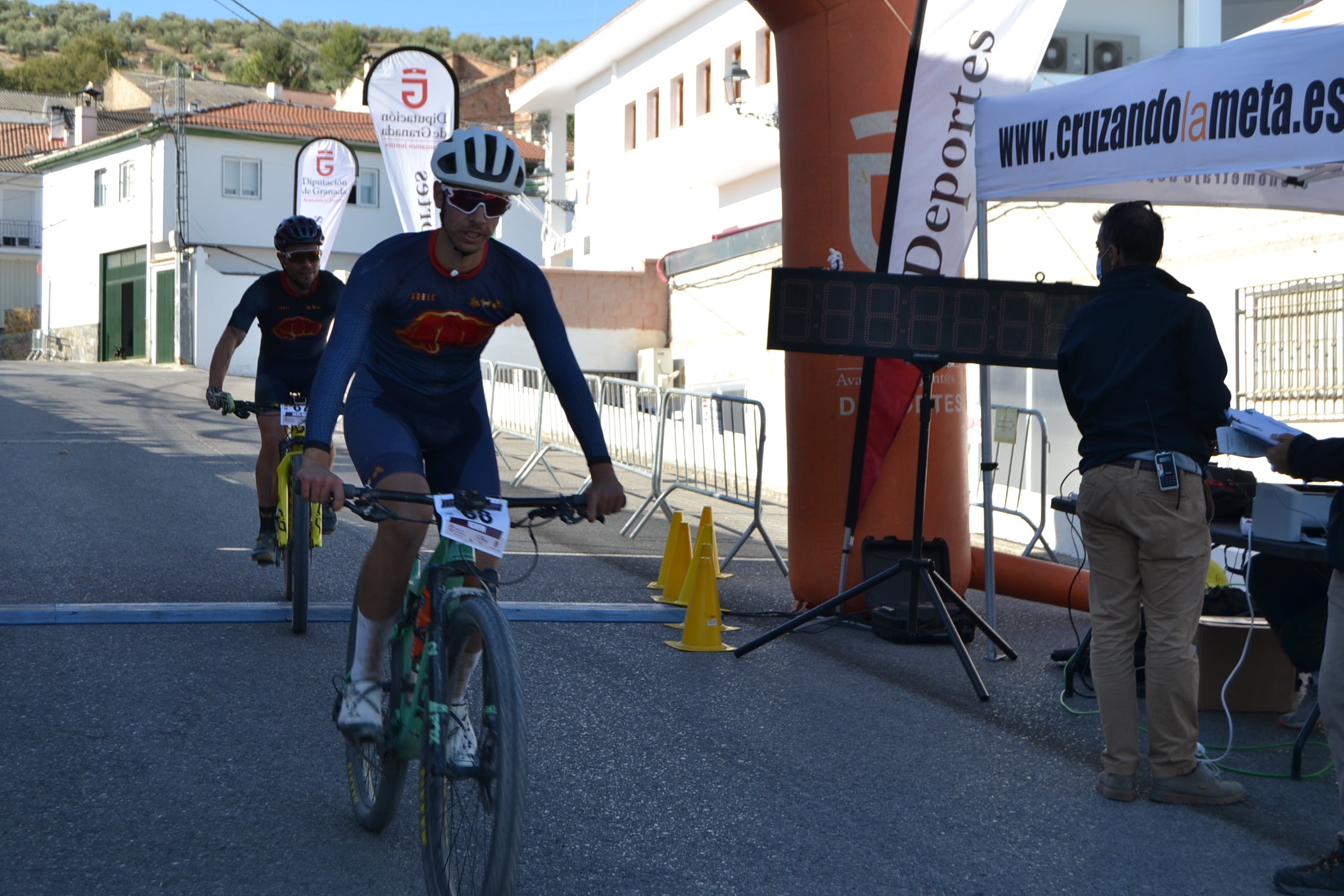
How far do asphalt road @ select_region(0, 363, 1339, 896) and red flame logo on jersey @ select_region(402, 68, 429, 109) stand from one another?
30.2 ft

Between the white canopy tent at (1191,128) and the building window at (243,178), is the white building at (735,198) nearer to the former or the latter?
the white canopy tent at (1191,128)

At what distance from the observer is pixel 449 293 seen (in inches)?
170

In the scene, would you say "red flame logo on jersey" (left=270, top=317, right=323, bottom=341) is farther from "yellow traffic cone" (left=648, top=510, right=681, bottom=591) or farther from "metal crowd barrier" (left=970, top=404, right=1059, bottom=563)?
"metal crowd barrier" (left=970, top=404, right=1059, bottom=563)

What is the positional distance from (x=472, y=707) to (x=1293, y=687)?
450 centimetres

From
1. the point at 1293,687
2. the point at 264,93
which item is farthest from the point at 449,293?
the point at 264,93

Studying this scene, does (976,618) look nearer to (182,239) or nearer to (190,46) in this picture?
(182,239)

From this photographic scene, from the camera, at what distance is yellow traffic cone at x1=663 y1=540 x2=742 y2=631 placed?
25.0ft

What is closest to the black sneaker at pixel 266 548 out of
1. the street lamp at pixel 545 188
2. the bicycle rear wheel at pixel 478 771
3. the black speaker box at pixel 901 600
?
the black speaker box at pixel 901 600

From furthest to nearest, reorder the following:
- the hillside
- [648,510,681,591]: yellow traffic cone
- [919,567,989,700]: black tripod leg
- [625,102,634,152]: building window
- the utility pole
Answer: the hillside, the utility pole, [625,102,634,152]: building window, [648,510,681,591]: yellow traffic cone, [919,567,989,700]: black tripod leg

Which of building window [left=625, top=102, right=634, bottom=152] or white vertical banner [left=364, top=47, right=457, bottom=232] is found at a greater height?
building window [left=625, top=102, right=634, bottom=152]

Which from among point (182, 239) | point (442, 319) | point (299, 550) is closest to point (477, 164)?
point (442, 319)

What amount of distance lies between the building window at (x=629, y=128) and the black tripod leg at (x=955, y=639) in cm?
3171

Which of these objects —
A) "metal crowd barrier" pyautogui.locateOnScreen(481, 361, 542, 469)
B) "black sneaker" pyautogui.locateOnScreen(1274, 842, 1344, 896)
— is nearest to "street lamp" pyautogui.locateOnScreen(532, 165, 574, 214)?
"metal crowd barrier" pyautogui.locateOnScreen(481, 361, 542, 469)

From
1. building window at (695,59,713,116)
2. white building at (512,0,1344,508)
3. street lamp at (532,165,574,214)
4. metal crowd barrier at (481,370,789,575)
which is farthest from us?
street lamp at (532,165,574,214)
